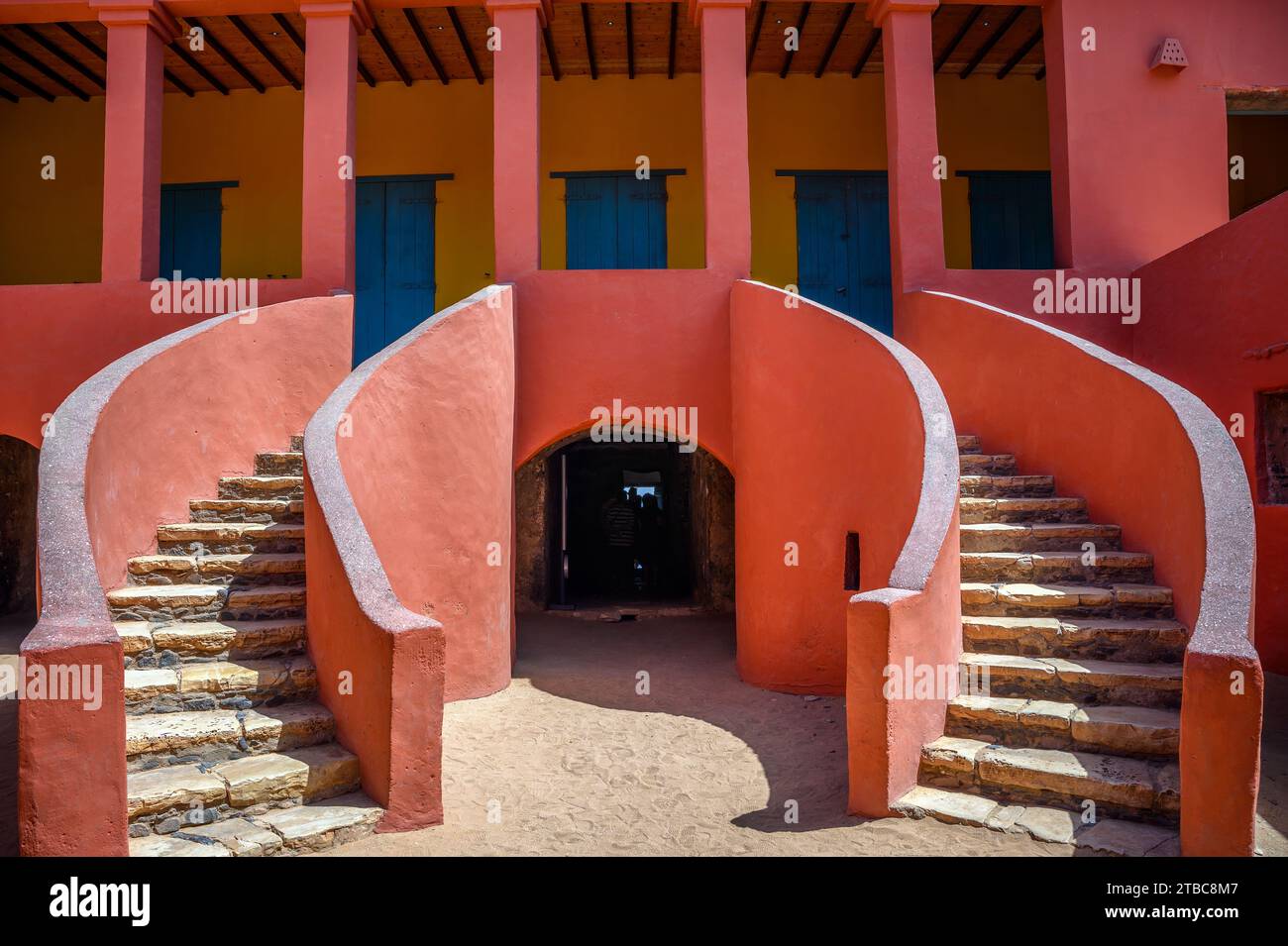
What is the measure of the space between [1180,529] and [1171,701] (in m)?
1.00

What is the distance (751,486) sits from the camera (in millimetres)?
7410

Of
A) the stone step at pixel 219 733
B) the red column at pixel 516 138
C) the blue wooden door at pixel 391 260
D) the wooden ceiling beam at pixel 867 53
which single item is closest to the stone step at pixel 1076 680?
the stone step at pixel 219 733

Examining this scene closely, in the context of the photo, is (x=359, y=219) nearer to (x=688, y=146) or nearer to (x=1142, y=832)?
(x=688, y=146)

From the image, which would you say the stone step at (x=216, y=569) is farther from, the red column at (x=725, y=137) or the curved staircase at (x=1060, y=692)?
the red column at (x=725, y=137)

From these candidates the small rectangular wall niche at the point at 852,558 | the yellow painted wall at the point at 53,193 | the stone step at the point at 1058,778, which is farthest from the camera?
the yellow painted wall at the point at 53,193

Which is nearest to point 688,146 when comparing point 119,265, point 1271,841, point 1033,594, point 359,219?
point 359,219

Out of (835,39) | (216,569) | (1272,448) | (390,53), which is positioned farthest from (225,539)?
(835,39)

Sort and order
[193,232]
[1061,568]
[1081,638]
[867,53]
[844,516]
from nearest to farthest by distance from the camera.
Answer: [1081,638]
[1061,568]
[844,516]
[867,53]
[193,232]

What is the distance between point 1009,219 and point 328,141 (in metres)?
8.11

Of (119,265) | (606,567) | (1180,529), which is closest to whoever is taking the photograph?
(1180,529)

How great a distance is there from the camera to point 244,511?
5.97 m

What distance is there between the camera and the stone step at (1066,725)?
421 centimetres

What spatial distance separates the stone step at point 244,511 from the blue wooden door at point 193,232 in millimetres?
6242

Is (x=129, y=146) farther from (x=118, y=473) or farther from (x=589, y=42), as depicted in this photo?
(x=589, y=42)
